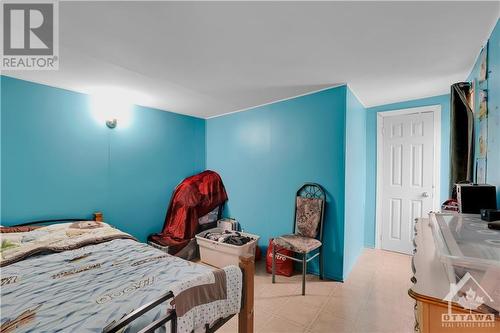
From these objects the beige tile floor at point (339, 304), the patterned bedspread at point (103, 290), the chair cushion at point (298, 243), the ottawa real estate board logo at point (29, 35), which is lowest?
the beige tile floor at point (339, 304)

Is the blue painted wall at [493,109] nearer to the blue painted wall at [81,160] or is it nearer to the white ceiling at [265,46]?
the white ceiling at [265,46]

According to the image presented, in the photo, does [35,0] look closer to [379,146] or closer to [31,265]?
[31,265]

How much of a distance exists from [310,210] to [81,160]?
2.96m

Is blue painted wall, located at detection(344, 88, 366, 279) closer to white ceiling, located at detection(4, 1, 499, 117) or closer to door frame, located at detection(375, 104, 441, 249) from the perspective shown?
door frame, located at detection(375, 104, 441, 249)

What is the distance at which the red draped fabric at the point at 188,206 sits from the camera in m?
3.42

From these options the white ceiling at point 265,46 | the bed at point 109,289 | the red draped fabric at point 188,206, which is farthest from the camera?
the red draped fabric at point 188,206

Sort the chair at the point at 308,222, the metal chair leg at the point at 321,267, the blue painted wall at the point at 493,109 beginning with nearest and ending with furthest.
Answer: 1. the blue painted wall at the point at 493,109
2. the chair at the point at 308,222
3. the metal chair leg at the point at 321,267

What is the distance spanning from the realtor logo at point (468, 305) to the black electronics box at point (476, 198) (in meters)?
1.19

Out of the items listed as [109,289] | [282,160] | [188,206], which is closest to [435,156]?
[282,160]

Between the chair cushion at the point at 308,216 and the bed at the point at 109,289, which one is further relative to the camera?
the chair cushion at the point at 308,216

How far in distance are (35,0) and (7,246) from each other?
1.95 m

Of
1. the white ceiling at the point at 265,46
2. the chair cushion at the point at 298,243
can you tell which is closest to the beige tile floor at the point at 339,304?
the chair cushion at the point at 298,243

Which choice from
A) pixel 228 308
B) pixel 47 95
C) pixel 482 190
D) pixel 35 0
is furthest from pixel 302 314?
pixel 47 95

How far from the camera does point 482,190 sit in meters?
1.58
